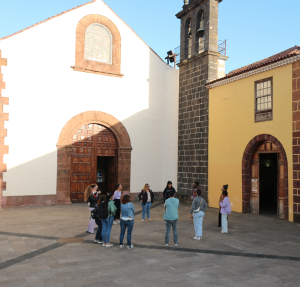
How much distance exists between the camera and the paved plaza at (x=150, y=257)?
5680 mm

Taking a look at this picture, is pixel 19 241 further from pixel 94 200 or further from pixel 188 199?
pixel 188 199

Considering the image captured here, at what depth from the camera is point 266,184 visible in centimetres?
1744

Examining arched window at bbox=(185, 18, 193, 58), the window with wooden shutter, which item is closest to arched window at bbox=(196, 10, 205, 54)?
arched window at bbox=(185, 18, 193, 58)

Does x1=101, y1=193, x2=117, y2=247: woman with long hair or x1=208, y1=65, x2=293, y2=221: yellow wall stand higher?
x1=208, y1=65, x2=293, y2=221: yellow wall

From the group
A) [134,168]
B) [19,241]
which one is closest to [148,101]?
[134,168]

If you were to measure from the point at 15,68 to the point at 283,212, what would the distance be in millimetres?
12963

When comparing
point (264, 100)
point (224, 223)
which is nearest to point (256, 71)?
point (264, 100)

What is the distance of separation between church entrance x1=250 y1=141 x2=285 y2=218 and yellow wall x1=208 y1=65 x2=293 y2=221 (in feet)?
1.83

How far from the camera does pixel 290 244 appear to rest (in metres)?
8.32

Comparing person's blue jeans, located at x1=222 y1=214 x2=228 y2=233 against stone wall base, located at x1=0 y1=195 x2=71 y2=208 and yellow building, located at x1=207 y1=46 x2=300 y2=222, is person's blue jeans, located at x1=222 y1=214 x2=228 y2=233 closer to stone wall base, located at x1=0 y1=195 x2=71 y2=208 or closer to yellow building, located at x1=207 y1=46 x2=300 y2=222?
yellow building, located at x1=207 y1=46 x2=300 y2=222

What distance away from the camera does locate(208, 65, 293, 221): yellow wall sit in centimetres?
1199

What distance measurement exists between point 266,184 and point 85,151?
9.88 m

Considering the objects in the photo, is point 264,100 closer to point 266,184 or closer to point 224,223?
point 224,223

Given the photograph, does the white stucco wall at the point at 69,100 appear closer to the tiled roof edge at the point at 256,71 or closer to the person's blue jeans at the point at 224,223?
the tiled roof edge at the point at 256,71
